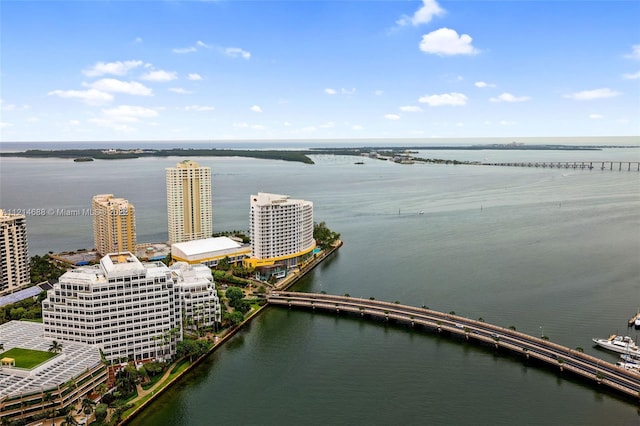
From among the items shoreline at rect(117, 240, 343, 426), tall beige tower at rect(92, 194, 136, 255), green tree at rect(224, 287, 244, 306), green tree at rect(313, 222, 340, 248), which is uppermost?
tall beige tower at rect(92, 194, 136, 255)

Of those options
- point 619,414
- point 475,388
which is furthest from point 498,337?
point 619,414

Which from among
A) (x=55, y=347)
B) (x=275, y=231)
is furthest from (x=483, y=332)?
(x=55, y=347)

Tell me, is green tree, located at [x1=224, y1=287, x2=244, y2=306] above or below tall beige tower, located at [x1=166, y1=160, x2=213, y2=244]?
below

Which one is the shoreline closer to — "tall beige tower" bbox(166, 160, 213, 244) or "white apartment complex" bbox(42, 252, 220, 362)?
"white apartment complex" bbox(42, 252, 220, 362)

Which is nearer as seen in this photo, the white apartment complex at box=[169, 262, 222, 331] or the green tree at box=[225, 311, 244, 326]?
the white apartment complex at box=[169, 262, 222, 331]

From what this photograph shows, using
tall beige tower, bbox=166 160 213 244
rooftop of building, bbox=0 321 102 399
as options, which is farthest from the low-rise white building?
rooftop of building, bbox=0 321 102 399

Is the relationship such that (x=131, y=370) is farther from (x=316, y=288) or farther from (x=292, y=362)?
(x=316, y=288)
